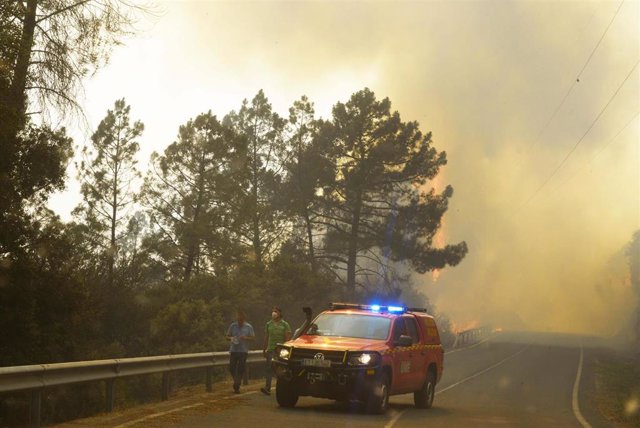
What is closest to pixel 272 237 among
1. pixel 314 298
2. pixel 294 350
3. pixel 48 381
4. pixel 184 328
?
pixel 314 298

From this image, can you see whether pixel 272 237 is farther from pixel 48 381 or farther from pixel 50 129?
pixel 48 381

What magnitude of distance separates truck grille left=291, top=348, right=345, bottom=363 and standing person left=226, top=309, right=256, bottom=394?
368 cm

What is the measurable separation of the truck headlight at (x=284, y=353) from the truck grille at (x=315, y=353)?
13 cm

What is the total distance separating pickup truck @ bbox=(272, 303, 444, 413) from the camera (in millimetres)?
16156

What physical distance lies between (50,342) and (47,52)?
709cm

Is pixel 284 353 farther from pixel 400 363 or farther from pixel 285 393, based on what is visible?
pixel 400 363

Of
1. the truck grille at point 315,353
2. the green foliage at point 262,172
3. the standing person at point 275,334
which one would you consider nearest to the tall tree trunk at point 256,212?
the green foliage at point 262,172

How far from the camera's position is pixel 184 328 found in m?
38.3

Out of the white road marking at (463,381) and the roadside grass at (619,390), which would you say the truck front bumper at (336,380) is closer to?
the white road marking at (463,381)

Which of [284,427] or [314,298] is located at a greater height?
[314,298]

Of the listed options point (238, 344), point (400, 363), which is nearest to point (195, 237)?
point (238, 344)

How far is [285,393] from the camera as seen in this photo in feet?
55.3

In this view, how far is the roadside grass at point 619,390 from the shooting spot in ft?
67.0

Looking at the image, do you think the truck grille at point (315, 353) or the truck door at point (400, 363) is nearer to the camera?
the truck grille at point (315, 353)
